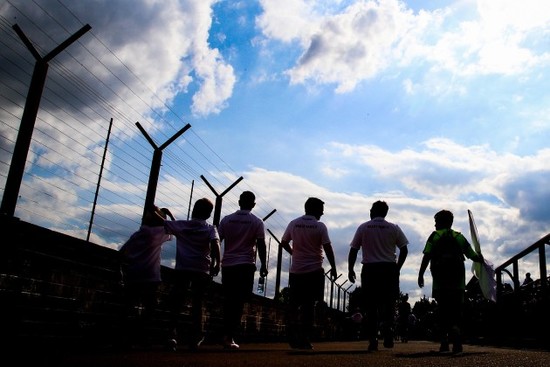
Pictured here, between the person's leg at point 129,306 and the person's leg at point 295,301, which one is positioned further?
the person's leg at point 295,301

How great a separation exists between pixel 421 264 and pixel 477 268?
140 cm

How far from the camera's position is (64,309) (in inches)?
152

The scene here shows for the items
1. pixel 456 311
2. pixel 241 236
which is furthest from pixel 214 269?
pixel 456 311

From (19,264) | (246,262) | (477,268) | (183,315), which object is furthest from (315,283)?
(19,264)

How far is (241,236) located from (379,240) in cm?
158

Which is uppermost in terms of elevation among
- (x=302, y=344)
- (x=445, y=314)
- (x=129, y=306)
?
(x=445, y=314)

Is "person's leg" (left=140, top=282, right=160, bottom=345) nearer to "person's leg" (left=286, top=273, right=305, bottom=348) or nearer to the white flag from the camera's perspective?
"person's leg" (left=286, top=273, right=305, bottom=348)

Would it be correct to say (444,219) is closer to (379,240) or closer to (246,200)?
(379,240)

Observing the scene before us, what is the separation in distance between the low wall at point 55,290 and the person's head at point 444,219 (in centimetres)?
352

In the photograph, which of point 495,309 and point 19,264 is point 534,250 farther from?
point 19,264

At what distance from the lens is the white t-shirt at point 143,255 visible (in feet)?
14.7

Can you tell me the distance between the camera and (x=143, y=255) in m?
4.53

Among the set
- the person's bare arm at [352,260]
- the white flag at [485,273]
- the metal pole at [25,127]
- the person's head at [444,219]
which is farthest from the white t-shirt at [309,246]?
the metal pole at [25,127]

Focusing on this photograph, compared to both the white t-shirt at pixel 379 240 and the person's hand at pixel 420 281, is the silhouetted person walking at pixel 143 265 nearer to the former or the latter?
the white t-shirt at pixel 379 240
